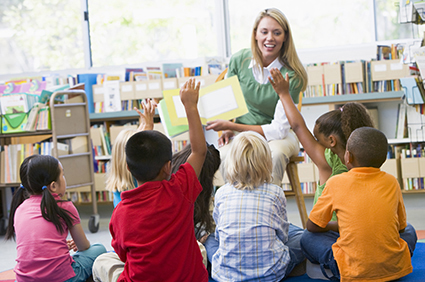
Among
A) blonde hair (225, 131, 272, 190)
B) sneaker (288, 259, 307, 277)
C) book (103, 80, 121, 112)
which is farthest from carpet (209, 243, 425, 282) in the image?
book (103, 80, 121, 112)

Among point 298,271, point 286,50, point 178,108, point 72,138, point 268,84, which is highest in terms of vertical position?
point 286,50

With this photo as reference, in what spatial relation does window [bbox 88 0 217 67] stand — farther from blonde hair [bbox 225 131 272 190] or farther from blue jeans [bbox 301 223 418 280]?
blue jeans [bbox 301 223 418 280]

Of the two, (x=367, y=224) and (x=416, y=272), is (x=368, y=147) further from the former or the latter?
(x=416, y=272)

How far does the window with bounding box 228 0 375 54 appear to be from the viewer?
4.09 meters

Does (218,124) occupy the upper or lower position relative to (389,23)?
lower

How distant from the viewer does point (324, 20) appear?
13.7 feet

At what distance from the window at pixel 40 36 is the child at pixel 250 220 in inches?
138

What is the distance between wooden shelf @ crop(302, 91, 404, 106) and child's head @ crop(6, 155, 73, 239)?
2275mm

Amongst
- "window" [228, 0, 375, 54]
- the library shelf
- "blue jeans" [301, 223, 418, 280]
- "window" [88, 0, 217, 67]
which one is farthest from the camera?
"window" [88, 0, 217, 67]

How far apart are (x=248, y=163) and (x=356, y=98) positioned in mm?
2123

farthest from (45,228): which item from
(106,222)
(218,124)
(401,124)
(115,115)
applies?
(401,124)

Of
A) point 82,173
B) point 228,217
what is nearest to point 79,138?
point 82,173

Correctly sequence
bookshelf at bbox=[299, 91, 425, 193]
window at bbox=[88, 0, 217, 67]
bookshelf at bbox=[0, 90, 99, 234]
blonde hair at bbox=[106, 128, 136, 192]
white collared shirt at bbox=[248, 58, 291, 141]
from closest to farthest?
1. blonde hair at bbox=[106, 128, 136, 192]
2. white collared shirt at bbox=[248, 58, 291, 141]
3. bookshelf at bbox=[0, 90, 99, 234]
4. bookshelf at bbox=[299, 91, 425, 193]
5. window at bbox=[88, 0, 217, 67]

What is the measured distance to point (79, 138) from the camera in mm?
3148
